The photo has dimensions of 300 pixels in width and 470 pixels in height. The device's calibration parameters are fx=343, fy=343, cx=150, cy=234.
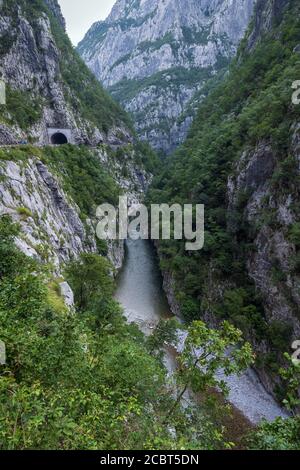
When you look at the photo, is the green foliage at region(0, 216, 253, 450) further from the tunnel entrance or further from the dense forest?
the tunnel entrance

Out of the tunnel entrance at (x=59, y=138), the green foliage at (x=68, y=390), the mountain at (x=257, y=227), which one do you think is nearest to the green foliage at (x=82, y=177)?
the tunnel entrance at (x=59, y=138)

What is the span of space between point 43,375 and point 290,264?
25343 millimetres

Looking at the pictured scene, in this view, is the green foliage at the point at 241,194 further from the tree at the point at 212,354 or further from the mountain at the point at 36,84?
the mountain at the point at 36,84

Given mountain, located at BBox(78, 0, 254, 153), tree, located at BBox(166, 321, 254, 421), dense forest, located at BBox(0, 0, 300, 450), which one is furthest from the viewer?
mountain, located at BBox(78, 0, 254, 153)

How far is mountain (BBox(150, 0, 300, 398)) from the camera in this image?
30.5 m

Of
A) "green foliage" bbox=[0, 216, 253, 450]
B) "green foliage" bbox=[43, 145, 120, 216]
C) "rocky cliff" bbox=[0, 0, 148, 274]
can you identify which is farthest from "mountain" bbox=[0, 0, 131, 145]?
"green foliage" bbox=[0, 216, 253, 450]

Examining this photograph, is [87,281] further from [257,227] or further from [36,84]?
[36,84]

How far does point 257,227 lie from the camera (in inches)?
1425

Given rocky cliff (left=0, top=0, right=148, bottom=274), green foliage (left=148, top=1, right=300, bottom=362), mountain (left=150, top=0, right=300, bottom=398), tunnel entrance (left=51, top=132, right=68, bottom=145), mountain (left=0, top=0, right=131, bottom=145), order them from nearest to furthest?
mountain (left=150, top=0, right=300, bottom=398), rocky cliff (left=0, top=0, right=148, bottom=274), green foliage (left=148, top=1, right=300, bottom=362), mountain (left=0, top=0, right=131, bottom=145), tunnel entrance (left=51, top=132, right=68, bottom=145)

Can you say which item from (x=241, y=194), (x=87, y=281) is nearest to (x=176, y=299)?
(x=241, y=194)

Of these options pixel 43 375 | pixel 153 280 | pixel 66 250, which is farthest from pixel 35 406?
pixel 153 280

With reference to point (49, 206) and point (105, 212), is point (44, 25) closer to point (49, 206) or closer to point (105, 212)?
point (105, 212)

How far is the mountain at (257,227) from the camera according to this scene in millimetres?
30516

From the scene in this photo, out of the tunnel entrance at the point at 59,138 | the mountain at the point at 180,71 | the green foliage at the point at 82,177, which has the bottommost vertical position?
the green foliage at the point at 82,177
